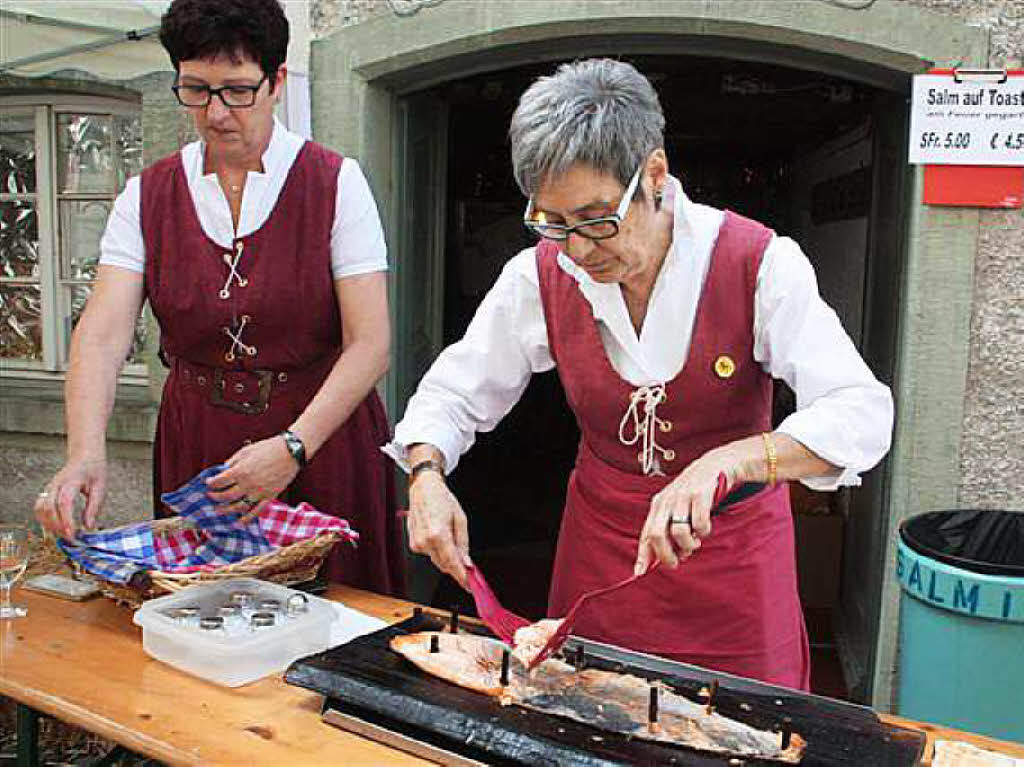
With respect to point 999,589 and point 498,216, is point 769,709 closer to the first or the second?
point 999,589

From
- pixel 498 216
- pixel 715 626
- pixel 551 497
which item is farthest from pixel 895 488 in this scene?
pixel 551 497

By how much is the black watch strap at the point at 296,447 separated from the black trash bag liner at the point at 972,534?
6.10ft

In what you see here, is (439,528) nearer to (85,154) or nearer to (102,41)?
(102,41)

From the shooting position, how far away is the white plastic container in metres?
1.92

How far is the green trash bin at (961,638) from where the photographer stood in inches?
118

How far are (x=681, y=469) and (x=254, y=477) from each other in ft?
2.95

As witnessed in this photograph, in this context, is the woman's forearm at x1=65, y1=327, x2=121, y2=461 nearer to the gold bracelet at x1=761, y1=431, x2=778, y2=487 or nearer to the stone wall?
the gold bracelet at x1=761, y1=431, x2=778, y2=487

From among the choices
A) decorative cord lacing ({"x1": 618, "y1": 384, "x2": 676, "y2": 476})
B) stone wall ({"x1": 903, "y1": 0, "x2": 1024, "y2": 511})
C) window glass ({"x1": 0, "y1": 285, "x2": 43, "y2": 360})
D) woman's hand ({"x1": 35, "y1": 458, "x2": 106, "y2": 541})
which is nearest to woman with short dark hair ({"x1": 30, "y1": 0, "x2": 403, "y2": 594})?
woman's hand ({"x1": 35, "y1": 458, "x2": 106, "y2": 541})

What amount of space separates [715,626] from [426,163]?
3190mm

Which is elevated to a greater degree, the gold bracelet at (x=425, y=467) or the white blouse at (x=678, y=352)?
the white blouse at (x=678, y=352)

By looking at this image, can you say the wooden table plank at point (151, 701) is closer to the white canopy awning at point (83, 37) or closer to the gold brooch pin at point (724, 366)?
the gold brooch pin at point (724, 366)

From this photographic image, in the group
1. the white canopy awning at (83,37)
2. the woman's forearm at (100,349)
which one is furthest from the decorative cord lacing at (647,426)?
the white canopy awning at (83,37)

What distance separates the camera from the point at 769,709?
1724 millimetres

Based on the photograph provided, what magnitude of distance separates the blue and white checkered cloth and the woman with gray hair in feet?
1.29
